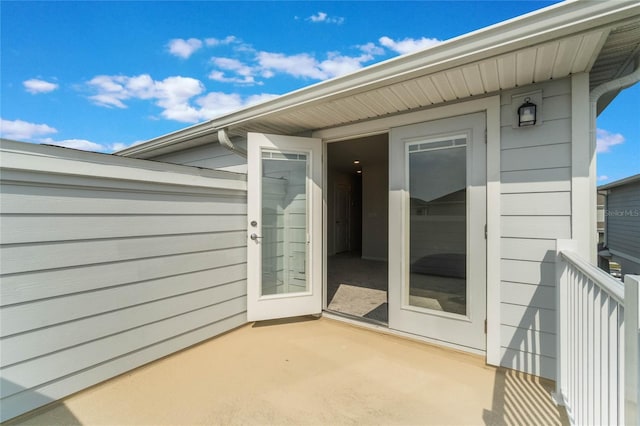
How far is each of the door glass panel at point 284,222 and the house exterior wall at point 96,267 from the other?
0.52 metres

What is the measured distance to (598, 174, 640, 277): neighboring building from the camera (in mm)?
6539

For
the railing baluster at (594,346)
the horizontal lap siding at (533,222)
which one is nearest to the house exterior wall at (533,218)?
the horizontal lap siding at (533,222)

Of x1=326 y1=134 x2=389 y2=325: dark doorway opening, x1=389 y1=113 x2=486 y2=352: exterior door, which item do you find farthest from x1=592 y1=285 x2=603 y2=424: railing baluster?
x1=326 y1=134 x2=389 y2=325: dark doorway opening

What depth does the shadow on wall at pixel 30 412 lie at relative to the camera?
1525mm

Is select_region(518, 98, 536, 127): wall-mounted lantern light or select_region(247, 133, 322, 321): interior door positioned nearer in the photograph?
select_region(518, 98, 536, 127): wall-mounted lantern light

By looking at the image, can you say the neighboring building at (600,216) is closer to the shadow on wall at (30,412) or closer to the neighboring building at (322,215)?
the neighboring building at (322,215)

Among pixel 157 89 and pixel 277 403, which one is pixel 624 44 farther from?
pixel 157 89

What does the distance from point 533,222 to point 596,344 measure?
3.81 feet

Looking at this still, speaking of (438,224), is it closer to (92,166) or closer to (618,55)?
(618,55)

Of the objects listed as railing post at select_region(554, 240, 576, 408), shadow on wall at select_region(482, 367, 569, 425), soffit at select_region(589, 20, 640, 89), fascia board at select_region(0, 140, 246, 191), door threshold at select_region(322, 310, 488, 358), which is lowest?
shadow on wall at select_region(482, 367, 569, 425)

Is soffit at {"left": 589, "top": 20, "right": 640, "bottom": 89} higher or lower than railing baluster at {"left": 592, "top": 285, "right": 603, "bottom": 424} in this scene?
higher

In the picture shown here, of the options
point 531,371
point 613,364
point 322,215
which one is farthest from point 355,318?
point 613,364

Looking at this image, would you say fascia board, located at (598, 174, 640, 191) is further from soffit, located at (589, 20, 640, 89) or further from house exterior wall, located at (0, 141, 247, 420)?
house exterior wall, located at (0, 141, 247, 420)

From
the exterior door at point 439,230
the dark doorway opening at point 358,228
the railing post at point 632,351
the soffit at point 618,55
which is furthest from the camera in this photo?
the dark doorway opening at point 358,228
